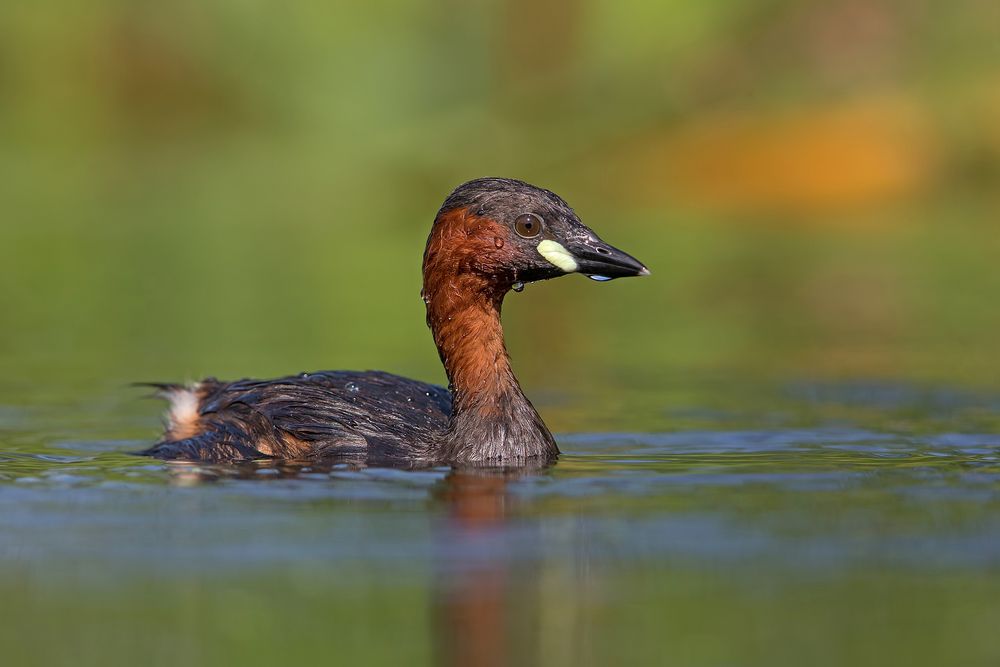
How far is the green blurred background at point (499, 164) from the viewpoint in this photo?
58.3ft

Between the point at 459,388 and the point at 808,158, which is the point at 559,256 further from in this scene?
the point at 808,158

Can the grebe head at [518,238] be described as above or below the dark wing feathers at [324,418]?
above

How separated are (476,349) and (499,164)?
65.2ft

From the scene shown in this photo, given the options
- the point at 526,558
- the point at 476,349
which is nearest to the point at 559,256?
the point at 476,349

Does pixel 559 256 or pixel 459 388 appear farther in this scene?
pixel 459 388

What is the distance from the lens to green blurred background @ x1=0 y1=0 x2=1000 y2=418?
17766mm

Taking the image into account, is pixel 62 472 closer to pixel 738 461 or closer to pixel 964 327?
pixel 738 461

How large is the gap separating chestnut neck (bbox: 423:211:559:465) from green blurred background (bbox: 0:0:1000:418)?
192 inches

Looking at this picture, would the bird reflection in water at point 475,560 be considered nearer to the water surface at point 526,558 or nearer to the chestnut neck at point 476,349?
the water surface at point 526,558

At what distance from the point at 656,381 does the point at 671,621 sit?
6.99 metres

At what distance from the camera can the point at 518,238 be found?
9891 mm

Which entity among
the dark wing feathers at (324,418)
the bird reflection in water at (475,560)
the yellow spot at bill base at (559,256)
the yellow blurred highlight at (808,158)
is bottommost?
the bird reflection in water at (475,560)

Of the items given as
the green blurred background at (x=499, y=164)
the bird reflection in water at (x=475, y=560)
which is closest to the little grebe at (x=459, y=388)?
the bird reflection in water at (x=475, y=560)

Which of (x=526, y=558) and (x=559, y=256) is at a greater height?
(x=559, y=256)
